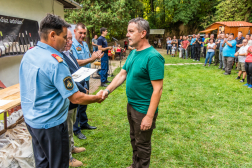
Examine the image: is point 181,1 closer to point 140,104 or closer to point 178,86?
point 178,86

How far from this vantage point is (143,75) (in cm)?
196

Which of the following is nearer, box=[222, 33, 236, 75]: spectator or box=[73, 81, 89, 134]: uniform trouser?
box=[73, 81, 89, 134]: uniform trouser

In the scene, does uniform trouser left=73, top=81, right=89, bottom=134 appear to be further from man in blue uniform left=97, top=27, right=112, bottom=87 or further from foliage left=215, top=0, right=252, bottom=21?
foliage left=215, top=0, right=252, bottom=21

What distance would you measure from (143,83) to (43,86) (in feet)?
3.57

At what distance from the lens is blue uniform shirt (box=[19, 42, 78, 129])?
4.68 ft

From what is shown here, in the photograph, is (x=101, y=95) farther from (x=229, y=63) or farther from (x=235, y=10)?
(x=235, y=10)

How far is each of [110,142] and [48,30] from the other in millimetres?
2501

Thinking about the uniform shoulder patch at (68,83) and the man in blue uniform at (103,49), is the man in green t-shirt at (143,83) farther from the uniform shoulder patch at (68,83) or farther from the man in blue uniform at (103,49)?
the man in blue uniform at (103,49)

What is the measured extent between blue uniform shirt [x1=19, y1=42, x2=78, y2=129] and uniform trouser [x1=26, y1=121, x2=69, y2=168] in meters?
0.07

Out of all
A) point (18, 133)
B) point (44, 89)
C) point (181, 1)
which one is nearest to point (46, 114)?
point (44, 89)

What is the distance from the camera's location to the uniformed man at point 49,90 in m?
1.44

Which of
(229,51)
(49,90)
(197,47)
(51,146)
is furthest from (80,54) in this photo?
Result: (197,47)

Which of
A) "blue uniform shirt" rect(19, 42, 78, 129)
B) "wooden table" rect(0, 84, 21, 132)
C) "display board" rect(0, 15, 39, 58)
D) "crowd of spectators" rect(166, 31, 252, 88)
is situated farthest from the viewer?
"crowd of spectators" rect(166, 31, 252, 88)

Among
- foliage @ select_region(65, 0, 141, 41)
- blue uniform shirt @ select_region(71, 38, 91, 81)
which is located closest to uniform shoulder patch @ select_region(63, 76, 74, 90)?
blue uniform shirt @ select_region(71, 38, 91, 81)
